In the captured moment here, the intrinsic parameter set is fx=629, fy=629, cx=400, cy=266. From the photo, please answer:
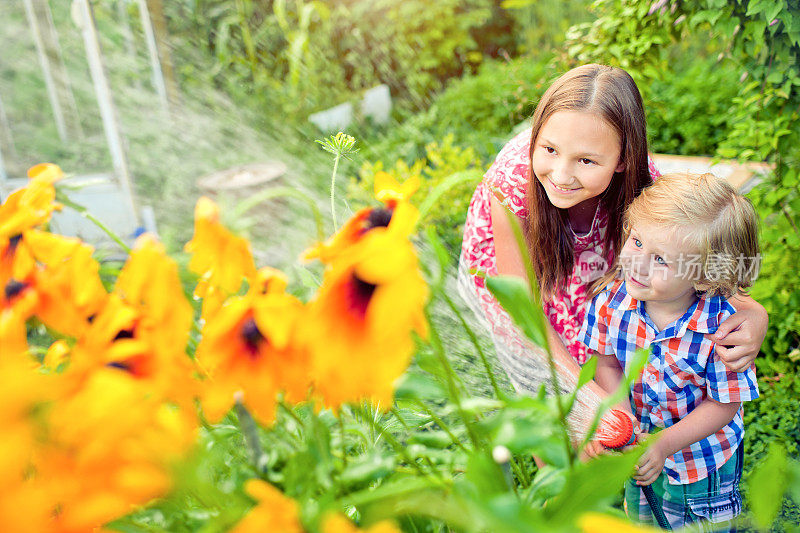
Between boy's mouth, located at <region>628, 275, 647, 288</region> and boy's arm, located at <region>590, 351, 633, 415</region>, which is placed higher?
boy's mouth, located at <region>628, 275, 647, 288</region>

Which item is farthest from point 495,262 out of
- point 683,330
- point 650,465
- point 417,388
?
point 417,388

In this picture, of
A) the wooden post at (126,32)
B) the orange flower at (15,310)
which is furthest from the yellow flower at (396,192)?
the wooden post at (126,32)

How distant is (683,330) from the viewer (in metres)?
1.08

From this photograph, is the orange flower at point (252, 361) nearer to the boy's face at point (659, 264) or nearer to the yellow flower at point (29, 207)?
the yellow flower at point (29, 207)

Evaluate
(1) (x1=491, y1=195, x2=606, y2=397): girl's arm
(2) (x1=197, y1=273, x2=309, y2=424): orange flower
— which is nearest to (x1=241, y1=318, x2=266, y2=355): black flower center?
(2) (x1=197, y1=273, x2=309, y2=424): orange flower

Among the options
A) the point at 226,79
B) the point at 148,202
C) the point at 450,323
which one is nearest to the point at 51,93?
the point at 148,202

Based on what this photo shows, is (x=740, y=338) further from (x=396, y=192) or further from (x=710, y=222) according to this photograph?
(x=396, y=192)

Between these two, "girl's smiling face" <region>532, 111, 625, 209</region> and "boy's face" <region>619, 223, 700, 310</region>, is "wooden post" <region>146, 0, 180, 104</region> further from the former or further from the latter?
"boy's face" <region>619, 223, 700, 310</region>

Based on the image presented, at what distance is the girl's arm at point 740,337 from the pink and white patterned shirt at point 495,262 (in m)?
0.30

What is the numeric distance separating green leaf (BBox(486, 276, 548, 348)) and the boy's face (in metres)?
0.65

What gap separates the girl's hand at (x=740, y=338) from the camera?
40.9 inches

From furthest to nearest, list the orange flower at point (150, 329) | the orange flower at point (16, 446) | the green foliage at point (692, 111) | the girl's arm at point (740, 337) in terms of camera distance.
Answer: the green foliage at point (692, 111)
the girl's arm at point (740, 337)
the orange flower at point (150, 329)
the orange flower at point (16, 446)

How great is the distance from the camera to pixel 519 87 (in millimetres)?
3498

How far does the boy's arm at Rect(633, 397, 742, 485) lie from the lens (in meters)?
1.02
